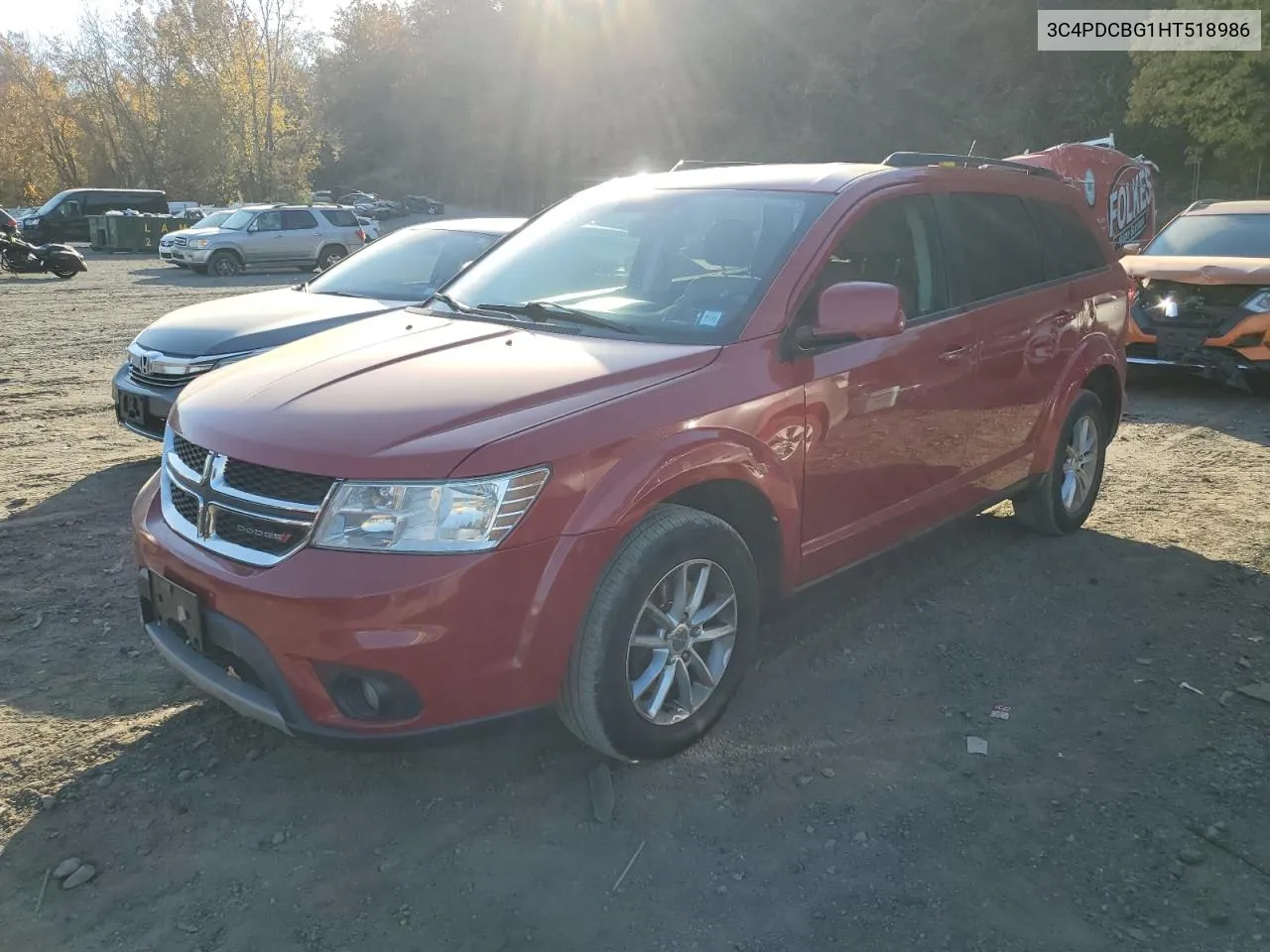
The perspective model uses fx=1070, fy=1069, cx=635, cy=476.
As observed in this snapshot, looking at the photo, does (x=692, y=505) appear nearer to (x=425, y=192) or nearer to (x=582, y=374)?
(x=582, y=374)

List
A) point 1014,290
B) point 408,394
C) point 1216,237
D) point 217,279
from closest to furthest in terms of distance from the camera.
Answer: point 408,394 < point 1014,290 < point 1216,237 < point 217,279

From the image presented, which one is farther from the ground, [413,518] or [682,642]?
[413,518]

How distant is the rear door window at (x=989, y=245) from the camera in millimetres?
4492

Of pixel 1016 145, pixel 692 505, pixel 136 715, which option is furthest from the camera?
pixel 1016 145

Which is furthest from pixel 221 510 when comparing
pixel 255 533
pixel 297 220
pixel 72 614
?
pixel 297 220

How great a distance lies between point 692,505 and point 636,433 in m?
0.46

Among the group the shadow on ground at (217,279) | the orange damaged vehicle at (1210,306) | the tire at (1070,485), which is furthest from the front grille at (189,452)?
the shadow on ground at (217,279)

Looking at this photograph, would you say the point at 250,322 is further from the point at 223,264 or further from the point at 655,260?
the point at 223,264

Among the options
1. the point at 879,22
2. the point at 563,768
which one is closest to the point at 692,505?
the point at 563,768

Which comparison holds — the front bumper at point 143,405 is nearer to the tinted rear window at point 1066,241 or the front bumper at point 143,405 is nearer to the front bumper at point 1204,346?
the tinted rear window at point 1066,241

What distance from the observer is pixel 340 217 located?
2550 cm

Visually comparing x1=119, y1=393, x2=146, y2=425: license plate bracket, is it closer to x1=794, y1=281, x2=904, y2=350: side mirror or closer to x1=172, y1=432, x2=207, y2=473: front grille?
x1=172, y1=432, x2=207, y2=473: front grille

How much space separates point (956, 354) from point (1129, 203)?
16.4 metres

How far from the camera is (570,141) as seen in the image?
57.7 metres
